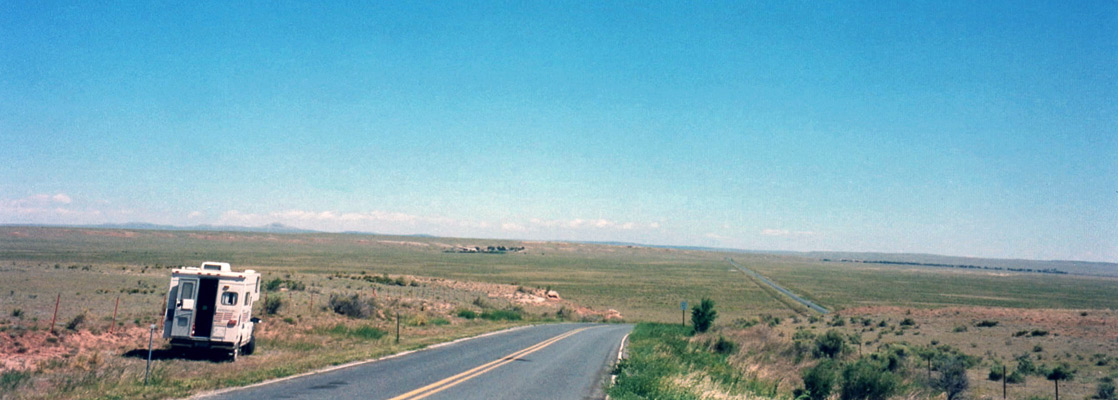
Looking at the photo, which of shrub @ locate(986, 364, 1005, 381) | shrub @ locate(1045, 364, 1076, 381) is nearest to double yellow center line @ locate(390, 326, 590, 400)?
Answer: shrub @ locate(986, 364, 1005, 381)

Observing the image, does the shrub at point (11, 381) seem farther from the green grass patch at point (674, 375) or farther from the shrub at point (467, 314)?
the shrub at point (467, 314)

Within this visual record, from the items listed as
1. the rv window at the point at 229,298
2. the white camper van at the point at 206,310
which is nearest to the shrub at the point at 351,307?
the white camper van at the point at 206,310

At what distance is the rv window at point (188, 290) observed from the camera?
16656 mm

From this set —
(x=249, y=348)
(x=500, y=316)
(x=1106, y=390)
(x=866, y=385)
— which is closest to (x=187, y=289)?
(x=249, y=348)

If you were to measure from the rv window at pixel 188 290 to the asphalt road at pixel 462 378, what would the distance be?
576cm

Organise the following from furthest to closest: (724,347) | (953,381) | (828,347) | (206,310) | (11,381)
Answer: (828,347) < (724,347) < (953,381) < (206,310) < (11,381)

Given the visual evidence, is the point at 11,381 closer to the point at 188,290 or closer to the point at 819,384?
the point at 188,290

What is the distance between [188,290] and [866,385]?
63.7 ft

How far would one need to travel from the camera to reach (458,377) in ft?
44.0

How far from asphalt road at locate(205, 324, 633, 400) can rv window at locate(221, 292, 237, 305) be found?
4684mm

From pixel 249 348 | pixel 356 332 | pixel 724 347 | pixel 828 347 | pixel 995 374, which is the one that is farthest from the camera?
pixel 828 347

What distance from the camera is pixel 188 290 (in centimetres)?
1667

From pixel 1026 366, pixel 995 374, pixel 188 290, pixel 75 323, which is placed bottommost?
pixel 995 374

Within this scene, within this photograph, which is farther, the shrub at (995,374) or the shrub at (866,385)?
the shrub at (995,374)
